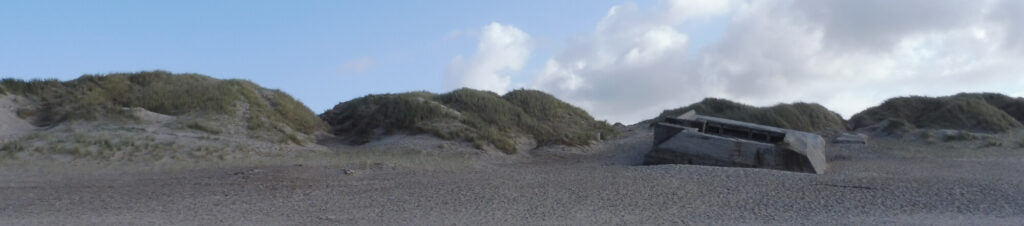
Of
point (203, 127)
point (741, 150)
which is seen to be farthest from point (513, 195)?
point (203, 127)

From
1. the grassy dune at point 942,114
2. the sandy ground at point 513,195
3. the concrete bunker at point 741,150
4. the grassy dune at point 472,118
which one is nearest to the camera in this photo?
the sandy ground at point 513,195

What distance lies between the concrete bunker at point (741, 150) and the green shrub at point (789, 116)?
6.86m

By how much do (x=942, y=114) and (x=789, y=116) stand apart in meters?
4.06

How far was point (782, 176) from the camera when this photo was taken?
13.1 meters

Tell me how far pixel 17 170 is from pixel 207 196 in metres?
4.44

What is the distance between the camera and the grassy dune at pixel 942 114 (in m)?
23.6

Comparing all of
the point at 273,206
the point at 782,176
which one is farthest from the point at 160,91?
the point at 782,176

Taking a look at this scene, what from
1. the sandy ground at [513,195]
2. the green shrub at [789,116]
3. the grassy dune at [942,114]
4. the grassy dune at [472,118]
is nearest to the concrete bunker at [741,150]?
the sandy ground at [513,195]

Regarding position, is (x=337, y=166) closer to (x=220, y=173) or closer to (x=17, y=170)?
(x=220, y=173)

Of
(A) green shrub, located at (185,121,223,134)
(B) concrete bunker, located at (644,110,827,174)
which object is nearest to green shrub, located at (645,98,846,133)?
(B) concrete bunker, located at (644,110,827,174)

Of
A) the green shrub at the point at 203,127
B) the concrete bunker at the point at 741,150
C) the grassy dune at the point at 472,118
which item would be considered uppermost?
the grassy dune at the point at 472,118

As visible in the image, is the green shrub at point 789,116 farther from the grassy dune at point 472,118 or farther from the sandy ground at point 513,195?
the sandy ground at point 513,195

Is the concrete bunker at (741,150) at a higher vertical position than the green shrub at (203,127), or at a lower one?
lower

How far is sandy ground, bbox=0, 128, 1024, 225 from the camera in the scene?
9750 mm
